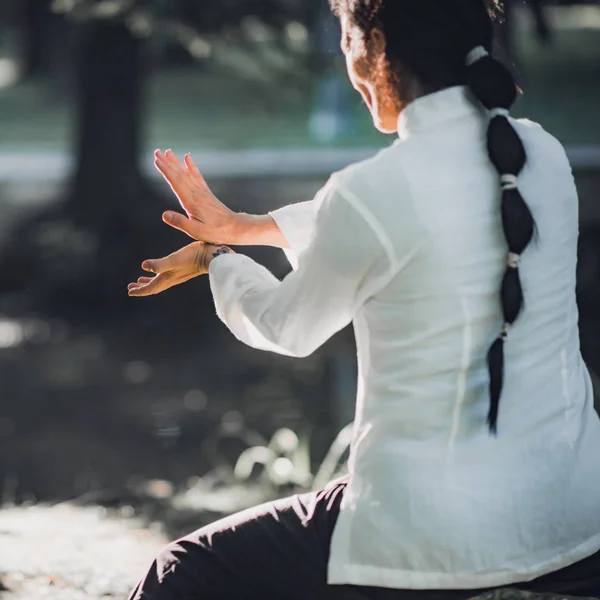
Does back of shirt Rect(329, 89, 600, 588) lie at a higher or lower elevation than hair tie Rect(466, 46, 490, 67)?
lower

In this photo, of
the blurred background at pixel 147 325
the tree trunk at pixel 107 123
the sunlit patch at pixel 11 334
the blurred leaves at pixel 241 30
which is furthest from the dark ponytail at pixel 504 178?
the tree trunk at pixel 107 123

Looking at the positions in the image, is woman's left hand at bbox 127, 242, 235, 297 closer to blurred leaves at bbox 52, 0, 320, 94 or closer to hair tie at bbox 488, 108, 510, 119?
hair tie at bbox 488, 108, 510, 119

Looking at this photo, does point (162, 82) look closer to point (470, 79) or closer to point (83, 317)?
point (83, 317)

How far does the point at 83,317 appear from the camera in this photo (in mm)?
10188

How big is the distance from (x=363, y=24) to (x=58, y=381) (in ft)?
20.4

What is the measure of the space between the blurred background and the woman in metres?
2.29

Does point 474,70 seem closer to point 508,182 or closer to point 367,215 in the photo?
point 508,182

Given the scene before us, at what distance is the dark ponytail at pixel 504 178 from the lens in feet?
7.04

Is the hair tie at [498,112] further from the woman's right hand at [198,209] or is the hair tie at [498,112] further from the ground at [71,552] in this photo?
the ground at [71,552]

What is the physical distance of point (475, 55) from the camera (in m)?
2.23

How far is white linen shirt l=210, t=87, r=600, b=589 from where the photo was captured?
2135 millimetres

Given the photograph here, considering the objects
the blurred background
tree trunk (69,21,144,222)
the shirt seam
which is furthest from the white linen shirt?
tree trunk (69,21,144,222)

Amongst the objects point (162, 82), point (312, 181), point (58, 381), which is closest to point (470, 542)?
point (58, 381)

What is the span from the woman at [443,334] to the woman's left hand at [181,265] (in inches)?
8.8
